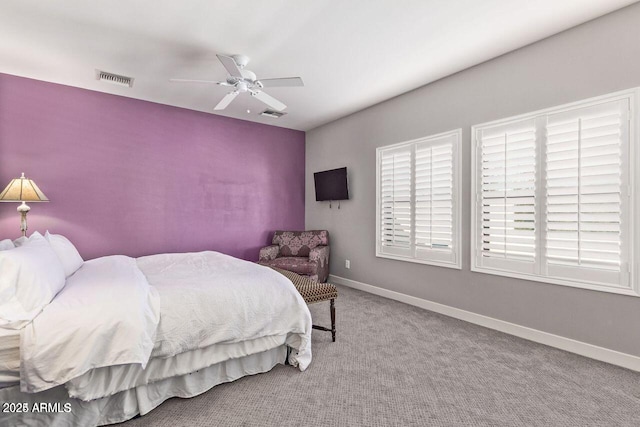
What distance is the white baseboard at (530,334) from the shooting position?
245 centimetres

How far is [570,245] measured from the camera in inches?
106

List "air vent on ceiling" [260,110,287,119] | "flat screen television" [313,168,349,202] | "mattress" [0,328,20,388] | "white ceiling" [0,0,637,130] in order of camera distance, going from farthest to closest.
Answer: "flat screen television" [313,168,349,202] < "air vent on ceiling" [260,110,287,119] < "white ceiling" [0,0,637,130] < "mattress" [0,328,20,388]

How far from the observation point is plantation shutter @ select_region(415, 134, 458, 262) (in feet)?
11.9

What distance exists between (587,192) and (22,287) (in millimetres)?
3964

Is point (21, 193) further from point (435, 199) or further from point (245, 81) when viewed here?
point (435, 199)

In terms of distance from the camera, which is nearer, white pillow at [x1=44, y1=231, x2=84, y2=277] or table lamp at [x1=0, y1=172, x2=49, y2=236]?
white pillow at [x1=44, y1=231, x2=84, y2=277]

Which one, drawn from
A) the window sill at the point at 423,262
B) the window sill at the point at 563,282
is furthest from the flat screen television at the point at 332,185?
the window sill at the point at 563,282

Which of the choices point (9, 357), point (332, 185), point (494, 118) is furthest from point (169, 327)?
point (332, 185)

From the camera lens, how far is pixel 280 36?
9.22 feet

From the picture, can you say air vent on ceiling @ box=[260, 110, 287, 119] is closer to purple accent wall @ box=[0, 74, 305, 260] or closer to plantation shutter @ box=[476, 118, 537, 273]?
purple accent wall @ box=[0, 74, 305, 260]

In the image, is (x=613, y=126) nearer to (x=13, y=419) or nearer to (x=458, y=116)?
(x=458, y=116)

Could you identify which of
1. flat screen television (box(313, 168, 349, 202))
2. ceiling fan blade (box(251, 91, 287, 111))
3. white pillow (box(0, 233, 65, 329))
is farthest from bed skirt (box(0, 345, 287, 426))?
flat screen television (box(313, 168, 349, 202))

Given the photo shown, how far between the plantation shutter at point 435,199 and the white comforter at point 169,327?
2.09 meters

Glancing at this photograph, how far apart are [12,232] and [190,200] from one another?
2023mm
